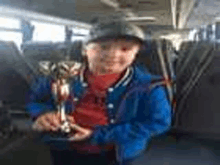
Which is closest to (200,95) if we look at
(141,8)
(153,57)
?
(153,57)

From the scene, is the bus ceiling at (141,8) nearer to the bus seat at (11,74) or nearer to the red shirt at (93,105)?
the bus seat at (11,74)

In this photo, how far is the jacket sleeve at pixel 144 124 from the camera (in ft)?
3.04

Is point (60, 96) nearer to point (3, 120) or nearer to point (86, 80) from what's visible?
point (86, 80)

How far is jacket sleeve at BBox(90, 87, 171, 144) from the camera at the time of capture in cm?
93

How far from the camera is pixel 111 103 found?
975 millimetres

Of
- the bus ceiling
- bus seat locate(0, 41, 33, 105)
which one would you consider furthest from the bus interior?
the bus ceiling

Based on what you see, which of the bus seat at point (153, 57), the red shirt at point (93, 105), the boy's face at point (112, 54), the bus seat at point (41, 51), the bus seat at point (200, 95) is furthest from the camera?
the bus seat at point (200, 95)

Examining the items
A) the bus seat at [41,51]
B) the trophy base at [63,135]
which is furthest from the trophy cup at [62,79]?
the bus seat at [41,51]

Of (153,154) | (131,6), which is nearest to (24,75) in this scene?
(153,154)

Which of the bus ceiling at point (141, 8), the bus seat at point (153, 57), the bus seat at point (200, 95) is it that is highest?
the bus ceiling at point (141, 8)

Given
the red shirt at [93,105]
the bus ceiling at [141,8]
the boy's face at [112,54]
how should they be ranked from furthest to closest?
the bus ceiling at [141,8] < the red shirt at [93,105] < the boy's face at [112,54]

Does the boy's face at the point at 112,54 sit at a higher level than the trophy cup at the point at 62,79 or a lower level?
higher

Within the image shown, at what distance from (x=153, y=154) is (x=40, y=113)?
0.88m

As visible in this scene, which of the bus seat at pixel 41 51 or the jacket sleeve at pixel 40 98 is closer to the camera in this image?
the jacket sleeve at pixel 40 98
